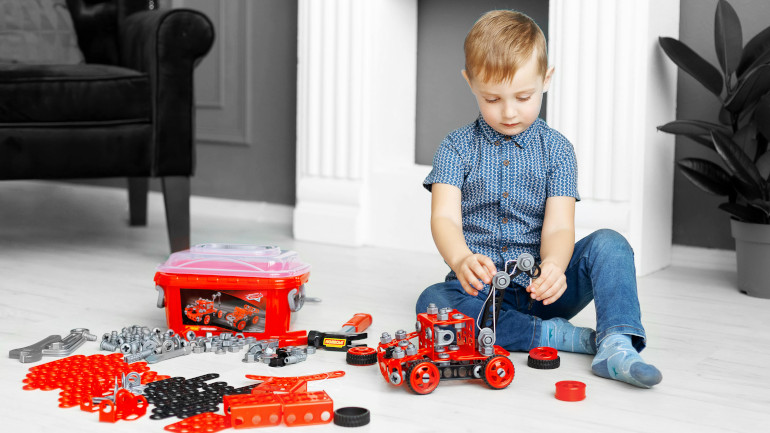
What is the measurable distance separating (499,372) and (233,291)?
Result: 0.53 meters

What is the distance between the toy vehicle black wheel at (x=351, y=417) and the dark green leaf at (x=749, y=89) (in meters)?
1.21

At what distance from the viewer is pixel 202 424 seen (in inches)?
41.9

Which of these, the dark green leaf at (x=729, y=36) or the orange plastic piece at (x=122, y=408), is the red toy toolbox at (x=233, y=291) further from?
the dark green leaf at (x=729, y=36)

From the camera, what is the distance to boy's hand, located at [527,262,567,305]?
124 cm

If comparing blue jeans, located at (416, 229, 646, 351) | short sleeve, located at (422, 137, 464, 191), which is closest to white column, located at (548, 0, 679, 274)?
blue jeans, located at (416, 229, 646, 351)

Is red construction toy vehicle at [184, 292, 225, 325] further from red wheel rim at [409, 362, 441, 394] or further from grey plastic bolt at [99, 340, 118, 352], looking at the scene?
red wheel rim at [409, 362, 441, 394]

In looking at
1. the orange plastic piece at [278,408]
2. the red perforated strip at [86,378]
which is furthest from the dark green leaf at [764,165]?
the red perforated strip at [86,378]

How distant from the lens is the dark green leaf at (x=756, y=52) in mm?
1891

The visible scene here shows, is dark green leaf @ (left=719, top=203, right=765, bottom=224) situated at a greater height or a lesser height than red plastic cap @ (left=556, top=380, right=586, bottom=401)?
greater

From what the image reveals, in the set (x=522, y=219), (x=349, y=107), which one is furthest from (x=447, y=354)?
(x=349, y=107)

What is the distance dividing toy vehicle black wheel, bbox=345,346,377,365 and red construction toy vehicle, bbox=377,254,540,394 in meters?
0.09

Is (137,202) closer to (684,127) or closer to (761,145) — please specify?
(684,127)

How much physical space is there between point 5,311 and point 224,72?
4.59 ft

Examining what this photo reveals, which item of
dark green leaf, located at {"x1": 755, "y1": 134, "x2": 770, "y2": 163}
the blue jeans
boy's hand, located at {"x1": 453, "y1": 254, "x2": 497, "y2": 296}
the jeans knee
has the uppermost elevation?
dark green leaf, located at {"x1": 755, "y1": 134, "x2": 770, "y2": 163}
